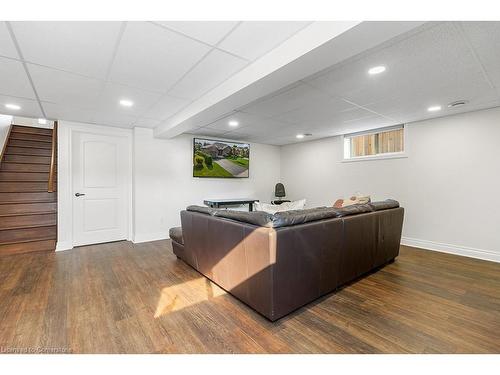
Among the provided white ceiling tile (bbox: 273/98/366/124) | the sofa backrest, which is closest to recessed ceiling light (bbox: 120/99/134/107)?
the sofa backrest

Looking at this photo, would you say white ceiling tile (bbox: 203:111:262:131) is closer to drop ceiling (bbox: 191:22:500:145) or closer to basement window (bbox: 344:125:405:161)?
drop ceiling (bbox: 191:22:500:145)

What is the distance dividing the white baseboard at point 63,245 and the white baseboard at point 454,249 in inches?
238

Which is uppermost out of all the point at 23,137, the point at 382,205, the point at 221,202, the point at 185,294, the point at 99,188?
the point at 23,137

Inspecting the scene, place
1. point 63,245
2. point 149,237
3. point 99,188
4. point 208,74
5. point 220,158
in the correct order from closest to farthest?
1. point 208,74
2. point 63,245
3. point 99,188
4. point 149,237
5. point 220,158

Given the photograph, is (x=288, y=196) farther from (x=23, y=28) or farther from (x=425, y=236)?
(x=23, y=28)

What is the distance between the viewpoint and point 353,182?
5.04 metres

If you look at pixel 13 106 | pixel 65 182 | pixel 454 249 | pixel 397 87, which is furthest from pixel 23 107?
pixel 454 249

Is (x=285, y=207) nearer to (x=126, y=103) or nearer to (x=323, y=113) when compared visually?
(x=323, y=113)

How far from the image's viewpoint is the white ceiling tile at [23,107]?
305 centimetres

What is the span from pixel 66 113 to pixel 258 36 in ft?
11.6

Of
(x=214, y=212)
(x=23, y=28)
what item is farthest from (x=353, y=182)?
(x=23, y=28)

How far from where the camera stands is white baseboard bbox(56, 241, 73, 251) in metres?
3.97

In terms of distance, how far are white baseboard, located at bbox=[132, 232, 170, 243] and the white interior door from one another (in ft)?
1.32

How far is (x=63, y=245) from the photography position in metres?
4.02
